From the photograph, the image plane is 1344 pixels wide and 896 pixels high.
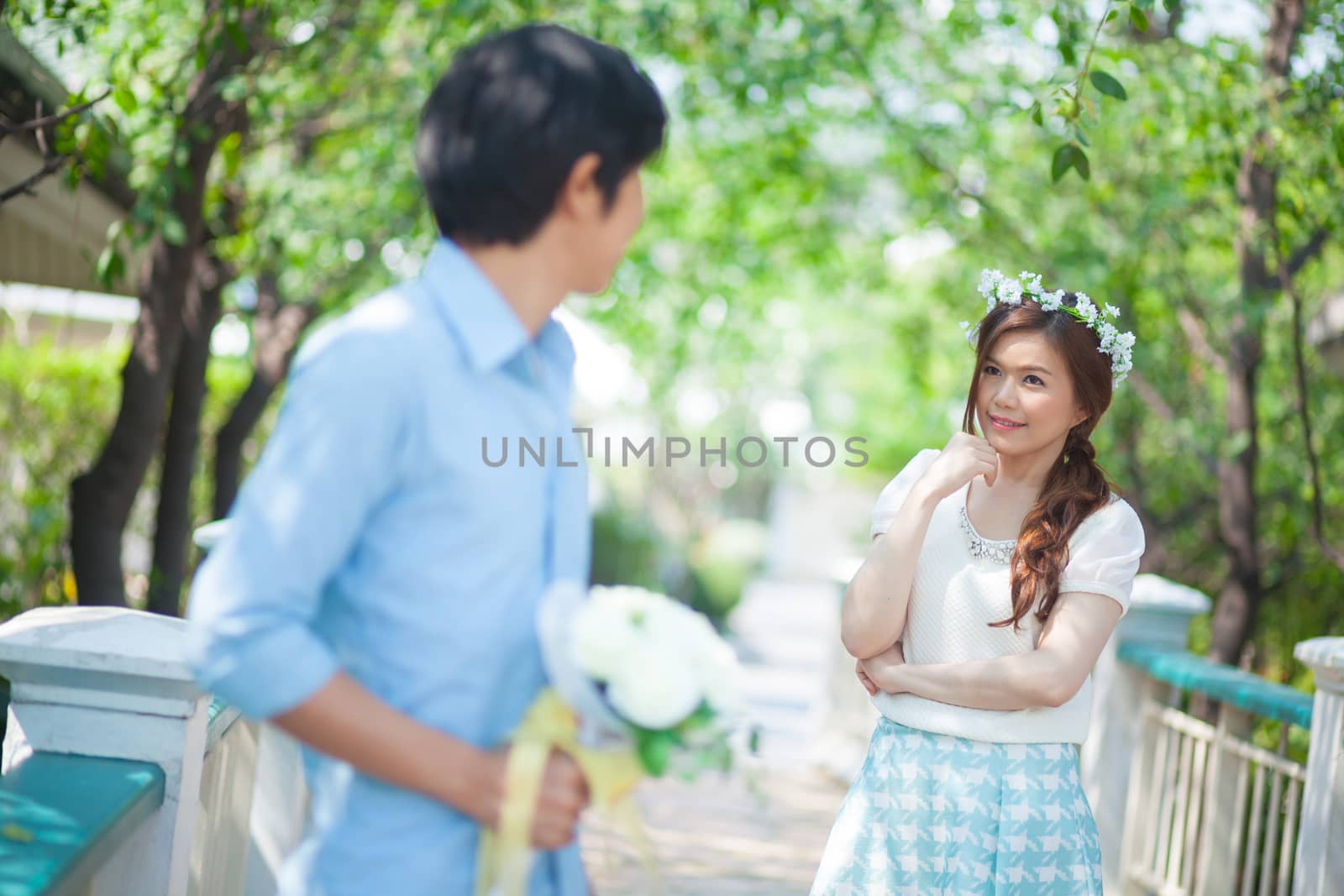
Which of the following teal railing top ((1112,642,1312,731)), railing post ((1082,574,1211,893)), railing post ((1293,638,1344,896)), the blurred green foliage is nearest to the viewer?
railing post ((1293,638,1344,896))

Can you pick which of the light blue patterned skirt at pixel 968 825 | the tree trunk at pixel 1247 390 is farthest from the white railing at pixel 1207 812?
the light blue patterned skirt at pixel 968 825

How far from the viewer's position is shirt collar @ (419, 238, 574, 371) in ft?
4.08

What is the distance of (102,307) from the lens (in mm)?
10602

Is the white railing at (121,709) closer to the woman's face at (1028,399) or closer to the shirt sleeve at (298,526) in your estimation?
the shirt sleeve at (298,526)

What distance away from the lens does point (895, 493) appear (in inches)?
93.4

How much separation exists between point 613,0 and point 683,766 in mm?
5192

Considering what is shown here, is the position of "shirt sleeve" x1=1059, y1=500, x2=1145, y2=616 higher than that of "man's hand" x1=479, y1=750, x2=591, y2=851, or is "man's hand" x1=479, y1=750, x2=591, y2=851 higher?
"shirt sleeve" x1=1059, y1=500, x2=1145, y2=616

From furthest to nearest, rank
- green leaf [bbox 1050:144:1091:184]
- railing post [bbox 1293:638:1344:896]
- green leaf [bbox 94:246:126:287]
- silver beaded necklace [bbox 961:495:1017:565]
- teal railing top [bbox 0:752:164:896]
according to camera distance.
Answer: green leaf [bbox 94:246:126:287] → green leaf [bbox 1050:144:1091:184] → railing post [bbox 1293:638:1344:896] → silver beaded necklace [bbox 961:495:1017:565] → teal railing top [bbox 0:752:164:896]

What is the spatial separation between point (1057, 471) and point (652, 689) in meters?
1.45

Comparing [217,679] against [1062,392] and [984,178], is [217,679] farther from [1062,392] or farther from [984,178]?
[984,178]

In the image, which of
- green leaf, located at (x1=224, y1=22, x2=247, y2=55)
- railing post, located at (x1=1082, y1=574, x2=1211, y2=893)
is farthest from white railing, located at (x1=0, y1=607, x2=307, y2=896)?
railing post, located at (x1=1082, y1=574, x2=1211, y2=893)

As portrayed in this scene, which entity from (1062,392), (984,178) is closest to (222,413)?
(984,178)

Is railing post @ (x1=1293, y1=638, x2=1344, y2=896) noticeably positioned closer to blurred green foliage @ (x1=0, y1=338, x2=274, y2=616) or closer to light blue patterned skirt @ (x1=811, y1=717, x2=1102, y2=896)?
light blue patterned skirt @ (x1=811, y1=717, x2=1102, y2=896)

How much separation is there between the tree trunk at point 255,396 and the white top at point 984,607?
184 inches
